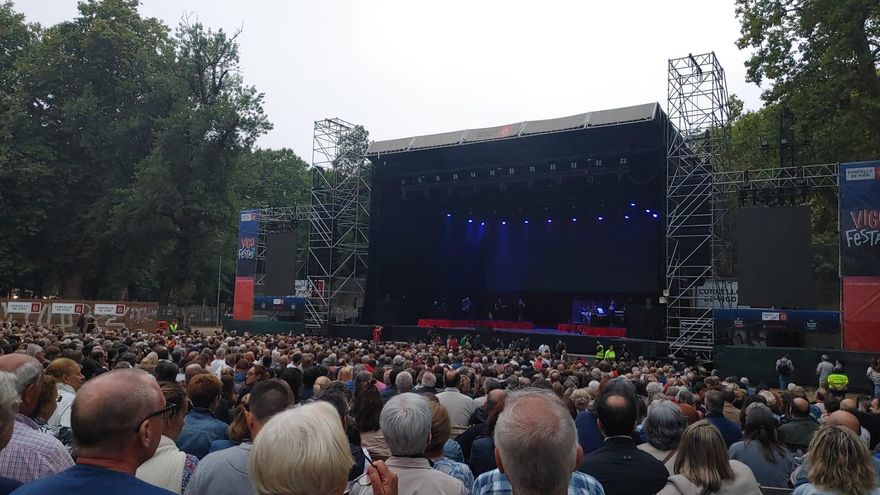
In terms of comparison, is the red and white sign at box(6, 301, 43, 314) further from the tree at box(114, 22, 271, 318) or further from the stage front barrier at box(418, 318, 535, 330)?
the stage front barrier at box(418, 318, 535, 330)

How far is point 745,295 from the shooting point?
17469mm

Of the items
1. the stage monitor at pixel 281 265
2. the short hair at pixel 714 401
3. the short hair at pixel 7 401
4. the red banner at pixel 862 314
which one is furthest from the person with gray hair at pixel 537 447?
the stage monitor at pixel 281 265

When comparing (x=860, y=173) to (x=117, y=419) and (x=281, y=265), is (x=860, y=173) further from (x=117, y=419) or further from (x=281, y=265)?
(x=281, y=265)

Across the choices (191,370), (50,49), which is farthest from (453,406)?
(50,49)

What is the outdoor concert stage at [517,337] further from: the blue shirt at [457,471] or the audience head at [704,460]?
the blue shirt at [457,471]

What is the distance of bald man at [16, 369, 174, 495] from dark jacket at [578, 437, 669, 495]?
2016 millimetres

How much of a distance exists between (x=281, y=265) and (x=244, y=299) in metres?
2.61

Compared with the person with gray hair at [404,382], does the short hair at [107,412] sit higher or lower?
higher

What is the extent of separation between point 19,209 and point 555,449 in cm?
3597

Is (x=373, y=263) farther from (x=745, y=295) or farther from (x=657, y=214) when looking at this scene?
(x=745, y=295)

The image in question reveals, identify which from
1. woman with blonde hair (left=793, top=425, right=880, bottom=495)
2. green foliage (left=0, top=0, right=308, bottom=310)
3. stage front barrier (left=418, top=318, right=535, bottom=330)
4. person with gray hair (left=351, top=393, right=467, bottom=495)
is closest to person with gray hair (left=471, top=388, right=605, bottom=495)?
person with gray hair (left=351, top=393, right=467, bottom=495)

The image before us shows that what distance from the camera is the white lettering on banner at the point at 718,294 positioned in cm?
1888

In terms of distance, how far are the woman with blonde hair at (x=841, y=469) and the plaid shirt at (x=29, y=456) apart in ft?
10.6

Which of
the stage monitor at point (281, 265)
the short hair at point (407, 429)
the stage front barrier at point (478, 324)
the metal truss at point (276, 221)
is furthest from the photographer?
the metal truss at point (276, 221)
